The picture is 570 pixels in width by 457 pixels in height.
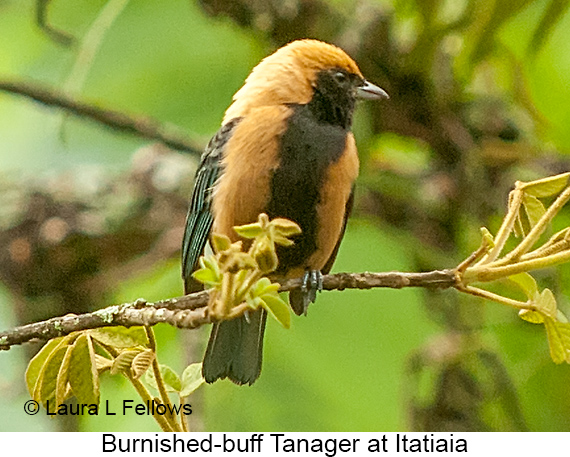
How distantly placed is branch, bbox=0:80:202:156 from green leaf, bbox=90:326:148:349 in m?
0.69

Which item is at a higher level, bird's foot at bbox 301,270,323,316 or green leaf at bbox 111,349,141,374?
bird's foot at bbox 301,270,323,316

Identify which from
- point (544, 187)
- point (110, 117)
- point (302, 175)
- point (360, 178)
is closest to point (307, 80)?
point (302, 175)

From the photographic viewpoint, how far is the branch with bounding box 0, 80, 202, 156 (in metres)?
1.26

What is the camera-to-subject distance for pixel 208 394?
1.19 metres

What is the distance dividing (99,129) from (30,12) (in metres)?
0.21

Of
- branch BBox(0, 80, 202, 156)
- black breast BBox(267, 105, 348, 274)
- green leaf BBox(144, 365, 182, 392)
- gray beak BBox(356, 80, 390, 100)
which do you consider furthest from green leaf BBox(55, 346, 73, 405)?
branch BBox(0, 80, 202, 156)

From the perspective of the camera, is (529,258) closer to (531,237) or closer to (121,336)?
(531,237)

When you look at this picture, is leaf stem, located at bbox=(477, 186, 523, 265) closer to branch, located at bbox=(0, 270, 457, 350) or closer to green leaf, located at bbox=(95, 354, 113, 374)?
branch, located at bbox=(0, 270, 457, 350)

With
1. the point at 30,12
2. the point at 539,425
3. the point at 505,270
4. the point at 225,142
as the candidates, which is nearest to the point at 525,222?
the point at 505,270

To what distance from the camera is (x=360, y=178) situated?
126 cm

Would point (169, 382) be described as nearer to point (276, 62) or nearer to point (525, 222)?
point (525, 222)

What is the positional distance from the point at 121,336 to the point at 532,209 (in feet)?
1.06

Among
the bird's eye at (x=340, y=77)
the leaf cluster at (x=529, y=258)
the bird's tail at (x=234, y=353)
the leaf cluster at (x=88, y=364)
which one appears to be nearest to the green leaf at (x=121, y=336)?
the leaf cluster at (x=88, y=364)

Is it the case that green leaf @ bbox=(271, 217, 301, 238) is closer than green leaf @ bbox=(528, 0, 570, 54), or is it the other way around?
green leaf @ bbox=(271, 217, 301, 238)
